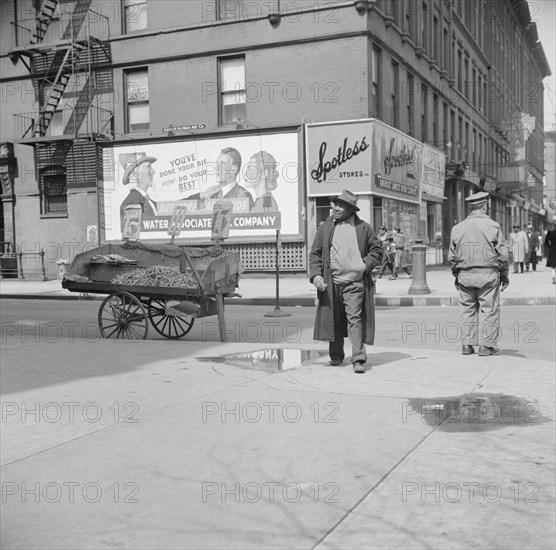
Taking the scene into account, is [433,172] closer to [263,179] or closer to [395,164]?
[395,164]

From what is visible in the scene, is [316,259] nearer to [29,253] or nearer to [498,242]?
[498,242]

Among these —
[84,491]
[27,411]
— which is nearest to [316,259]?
[27,411]

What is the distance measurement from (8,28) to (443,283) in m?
19.9

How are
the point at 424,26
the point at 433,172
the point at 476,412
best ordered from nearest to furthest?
the point at 476,412
the point at 433,172
the point at 424,26

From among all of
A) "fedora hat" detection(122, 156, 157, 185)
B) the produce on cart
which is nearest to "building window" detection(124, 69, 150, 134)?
"fedora hat" detection(122, 156, 157, 185)

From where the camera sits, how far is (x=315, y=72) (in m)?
24.3

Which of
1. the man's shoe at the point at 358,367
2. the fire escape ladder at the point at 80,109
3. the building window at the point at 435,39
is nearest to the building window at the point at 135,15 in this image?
the fire escape ladder at the point at 80,109

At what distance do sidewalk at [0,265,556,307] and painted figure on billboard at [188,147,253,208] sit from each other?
9.52 feet

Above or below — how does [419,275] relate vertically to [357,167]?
below

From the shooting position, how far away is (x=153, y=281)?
10.6 m

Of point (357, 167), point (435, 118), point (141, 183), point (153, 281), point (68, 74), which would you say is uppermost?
point (68, 74)

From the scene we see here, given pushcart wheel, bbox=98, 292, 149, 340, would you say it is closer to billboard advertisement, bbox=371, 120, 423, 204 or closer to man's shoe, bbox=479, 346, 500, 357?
man's shoe, bbox=479, 346, 500, 357

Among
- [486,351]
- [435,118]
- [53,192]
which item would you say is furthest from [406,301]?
[435,118]

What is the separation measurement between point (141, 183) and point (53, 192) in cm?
405
